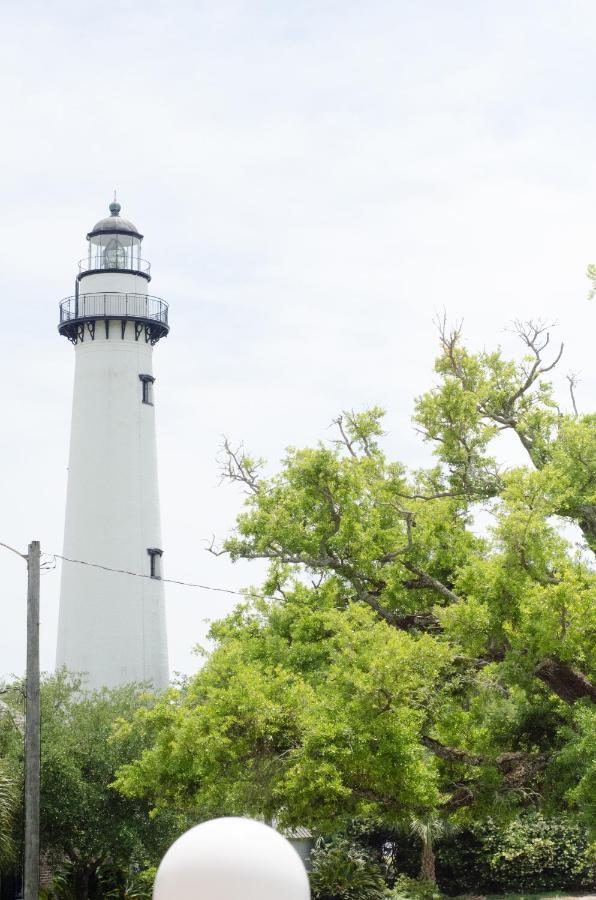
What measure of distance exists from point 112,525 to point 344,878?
12.2 m

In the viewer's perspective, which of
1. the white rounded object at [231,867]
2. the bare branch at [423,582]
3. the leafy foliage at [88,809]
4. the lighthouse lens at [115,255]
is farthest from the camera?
the lighthouse lens at [115,255]

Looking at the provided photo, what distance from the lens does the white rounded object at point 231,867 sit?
6.52 m

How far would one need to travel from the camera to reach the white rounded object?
6.52 meters

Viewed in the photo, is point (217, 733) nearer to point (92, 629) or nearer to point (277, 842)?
point (277, 842)

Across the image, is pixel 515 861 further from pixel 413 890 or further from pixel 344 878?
pixel 344 878

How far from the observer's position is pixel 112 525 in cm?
3881

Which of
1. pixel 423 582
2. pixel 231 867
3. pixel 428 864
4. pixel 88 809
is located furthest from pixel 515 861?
pixel 231 867

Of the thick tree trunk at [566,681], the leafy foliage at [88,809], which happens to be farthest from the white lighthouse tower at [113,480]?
the thick tree trunk at [566,681]

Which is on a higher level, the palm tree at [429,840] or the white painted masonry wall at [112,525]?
the white painted masonry wall at [112,525]

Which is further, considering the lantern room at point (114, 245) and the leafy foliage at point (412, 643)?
the lantern room at point (114, 245)

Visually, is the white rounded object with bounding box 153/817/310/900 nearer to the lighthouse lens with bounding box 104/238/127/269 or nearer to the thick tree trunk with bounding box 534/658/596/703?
the thick tree trunk with bounding box 534/658/596/703

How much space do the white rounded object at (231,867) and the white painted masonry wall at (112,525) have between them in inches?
1253

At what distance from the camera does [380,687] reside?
19.8 metres

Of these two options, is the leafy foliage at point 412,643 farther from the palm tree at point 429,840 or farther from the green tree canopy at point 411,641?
the palm tree at point 429,840
